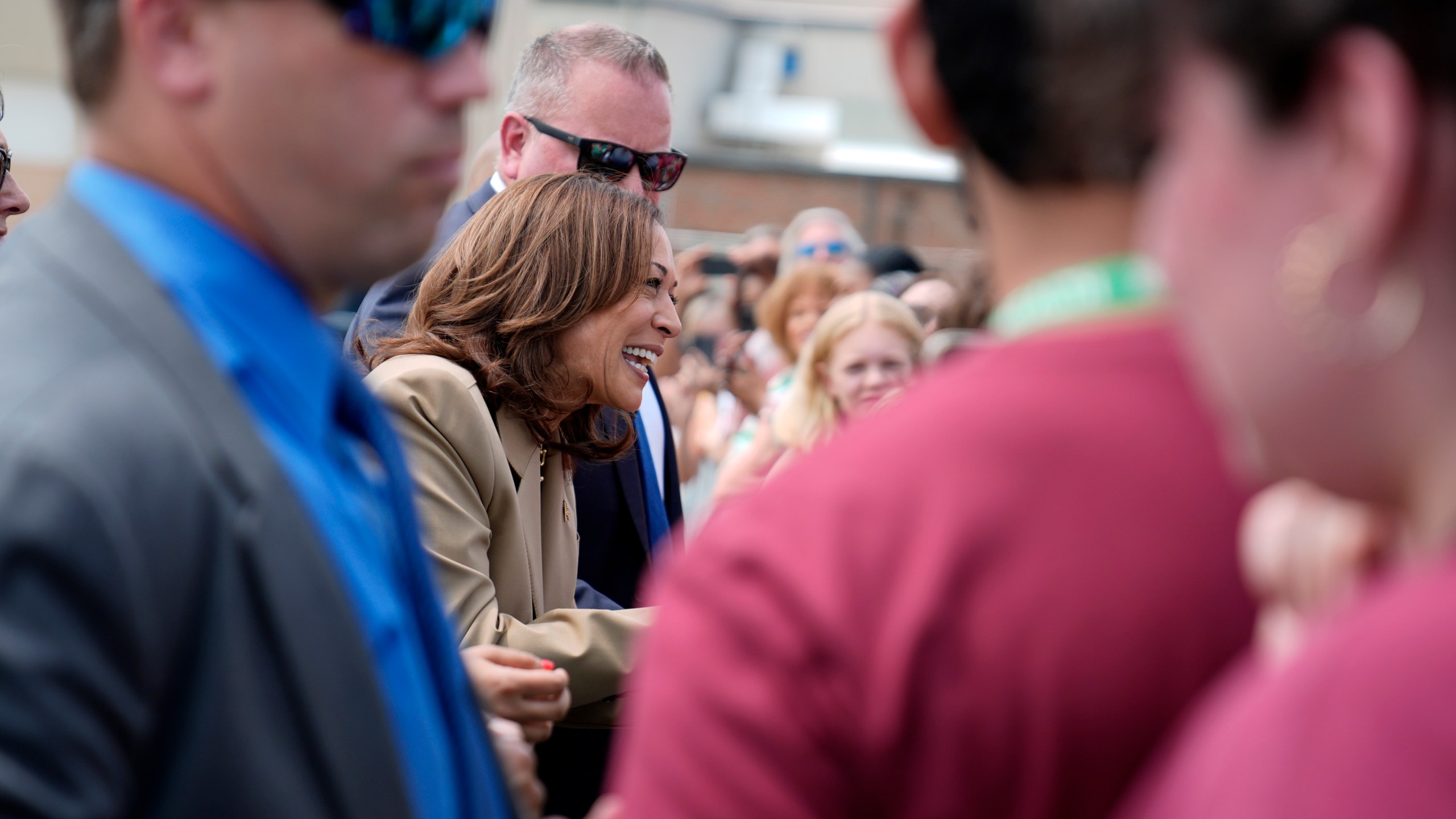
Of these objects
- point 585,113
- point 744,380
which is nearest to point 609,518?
point 585,113

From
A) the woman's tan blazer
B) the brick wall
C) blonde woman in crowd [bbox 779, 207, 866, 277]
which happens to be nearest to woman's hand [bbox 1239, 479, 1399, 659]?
the woman's tan blazer

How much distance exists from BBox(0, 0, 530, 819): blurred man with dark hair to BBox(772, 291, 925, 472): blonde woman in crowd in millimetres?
3217

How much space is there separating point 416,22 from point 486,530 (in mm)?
1478

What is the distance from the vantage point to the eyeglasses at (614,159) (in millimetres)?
4016

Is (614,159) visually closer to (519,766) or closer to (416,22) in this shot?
(519,766)

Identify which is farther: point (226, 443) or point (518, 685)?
point (518, 685)

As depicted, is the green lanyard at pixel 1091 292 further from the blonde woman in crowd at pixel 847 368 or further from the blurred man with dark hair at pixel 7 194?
the blonde woman in crowd at pixel 847 368

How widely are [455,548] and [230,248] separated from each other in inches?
53.4

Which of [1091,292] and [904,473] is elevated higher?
[1091,292]

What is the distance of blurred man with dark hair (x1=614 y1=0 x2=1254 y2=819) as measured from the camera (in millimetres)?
977

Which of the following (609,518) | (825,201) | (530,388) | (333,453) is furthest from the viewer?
(825,201)

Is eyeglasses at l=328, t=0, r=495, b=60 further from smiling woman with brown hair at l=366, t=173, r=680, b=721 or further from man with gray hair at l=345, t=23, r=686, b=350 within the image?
man with gray hair at l=345, t=23, r=686, b=350

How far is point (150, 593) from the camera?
0.98 metres

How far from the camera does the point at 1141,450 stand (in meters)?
1.02
